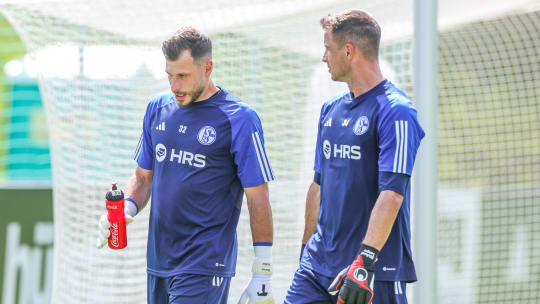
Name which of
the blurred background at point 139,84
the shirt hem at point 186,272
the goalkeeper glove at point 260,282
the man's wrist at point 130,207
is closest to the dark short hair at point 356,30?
the goalkeeper glove at point 260,282

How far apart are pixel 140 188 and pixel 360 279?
1.42 m

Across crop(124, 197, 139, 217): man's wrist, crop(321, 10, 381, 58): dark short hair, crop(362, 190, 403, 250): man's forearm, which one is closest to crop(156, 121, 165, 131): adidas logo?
crop(124, 197, 139, 217): man's wrist

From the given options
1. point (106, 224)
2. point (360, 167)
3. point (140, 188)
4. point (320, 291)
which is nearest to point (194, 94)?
point (140, 188)

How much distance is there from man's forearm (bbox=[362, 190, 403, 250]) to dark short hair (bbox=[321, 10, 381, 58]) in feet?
2.34

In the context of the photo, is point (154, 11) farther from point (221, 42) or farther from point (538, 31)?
point (538, 31)

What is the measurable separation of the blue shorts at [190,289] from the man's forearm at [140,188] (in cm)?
47

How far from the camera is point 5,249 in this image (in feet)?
27.2

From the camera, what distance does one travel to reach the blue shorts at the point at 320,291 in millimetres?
3793

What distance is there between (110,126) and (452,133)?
250 inches

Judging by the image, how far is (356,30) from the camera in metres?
3.86

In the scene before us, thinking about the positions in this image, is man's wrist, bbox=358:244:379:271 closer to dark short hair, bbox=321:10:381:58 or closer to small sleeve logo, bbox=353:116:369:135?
small sleeve logo, bbox=353:116:369:135

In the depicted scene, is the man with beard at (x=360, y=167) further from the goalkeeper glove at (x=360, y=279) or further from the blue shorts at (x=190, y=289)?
the blue shorts at (x=190, y=289)

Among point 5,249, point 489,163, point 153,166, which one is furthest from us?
point 489,163

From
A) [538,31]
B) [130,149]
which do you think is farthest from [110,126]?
[538,31]
